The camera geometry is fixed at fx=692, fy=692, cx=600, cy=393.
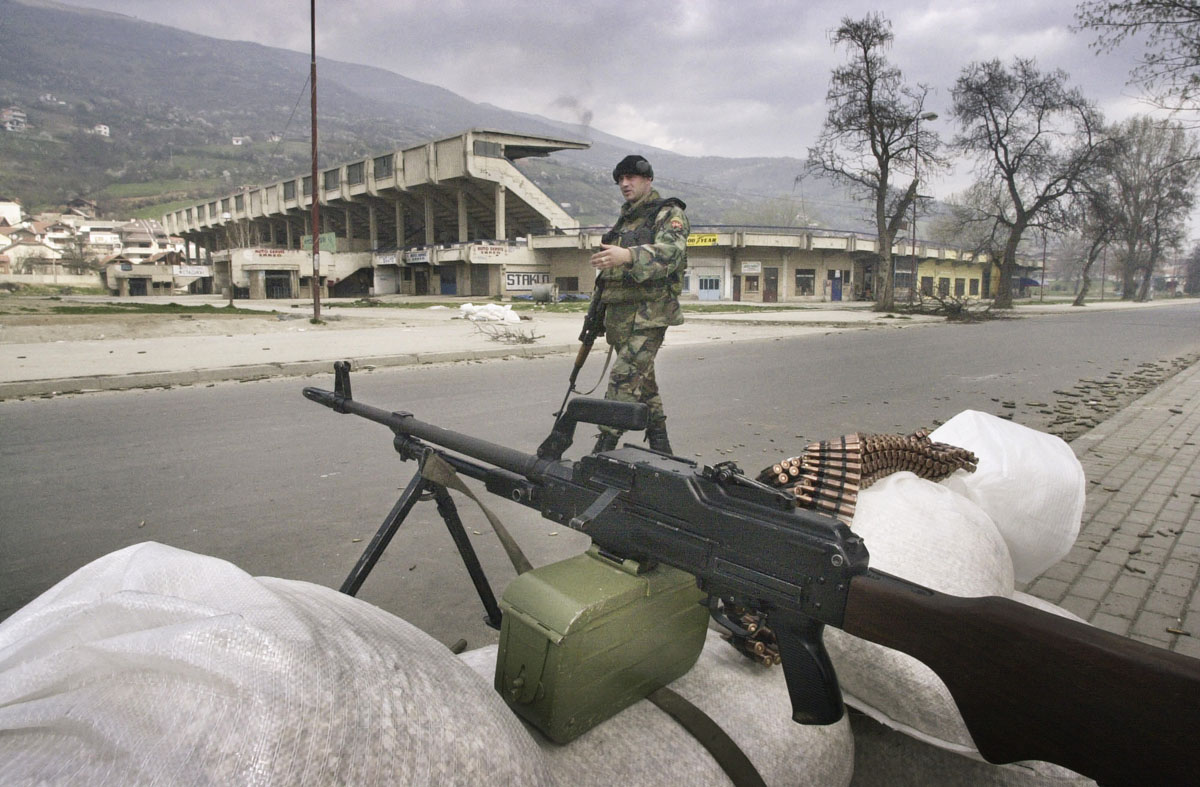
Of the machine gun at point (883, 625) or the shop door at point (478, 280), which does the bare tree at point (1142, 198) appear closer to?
the shop door at point (478, 280)

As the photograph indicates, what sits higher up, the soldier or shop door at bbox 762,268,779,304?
shop door at bbox 762,268,779,304

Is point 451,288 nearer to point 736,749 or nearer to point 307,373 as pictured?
point 307,373

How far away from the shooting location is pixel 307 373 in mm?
8695

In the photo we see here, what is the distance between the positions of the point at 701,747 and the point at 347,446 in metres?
4.06

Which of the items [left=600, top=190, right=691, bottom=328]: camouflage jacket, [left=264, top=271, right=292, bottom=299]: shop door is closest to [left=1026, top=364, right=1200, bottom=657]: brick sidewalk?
[left=600, top=190, right=691, bottom=328]: camouflage jacket

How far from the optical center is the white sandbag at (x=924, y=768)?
63.7 inches

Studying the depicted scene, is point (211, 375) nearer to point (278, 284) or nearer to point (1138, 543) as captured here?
point (1138, 543)

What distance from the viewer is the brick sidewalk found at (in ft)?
8.45

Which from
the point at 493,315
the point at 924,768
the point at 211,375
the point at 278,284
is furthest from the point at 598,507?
the point at 278,284

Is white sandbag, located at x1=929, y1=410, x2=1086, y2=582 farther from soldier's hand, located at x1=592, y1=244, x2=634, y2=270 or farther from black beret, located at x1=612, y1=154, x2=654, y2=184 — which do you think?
black beret, located at x1=612, y1=154, x2=654, y2=184

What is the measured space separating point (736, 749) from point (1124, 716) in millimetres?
716

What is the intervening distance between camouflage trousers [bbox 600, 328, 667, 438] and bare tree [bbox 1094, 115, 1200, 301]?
36.3 meters

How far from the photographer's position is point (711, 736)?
1443 millimetres

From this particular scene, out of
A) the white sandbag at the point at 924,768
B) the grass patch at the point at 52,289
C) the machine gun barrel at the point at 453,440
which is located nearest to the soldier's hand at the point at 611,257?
the machine gun barrel at the point at 453,440
